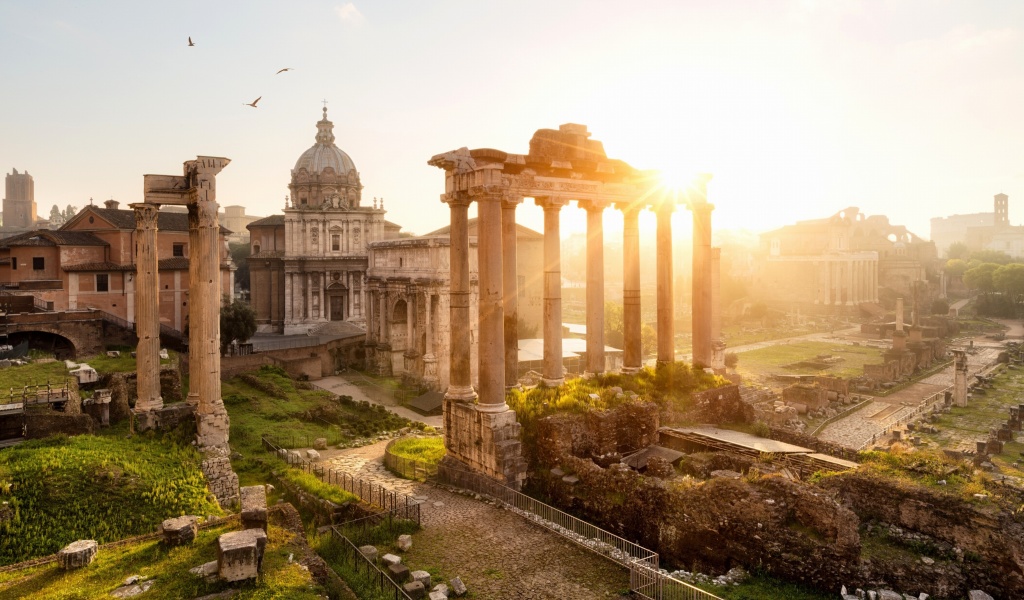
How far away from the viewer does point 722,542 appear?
12.2 metres

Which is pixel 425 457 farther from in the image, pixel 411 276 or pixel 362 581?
pixel 411 276

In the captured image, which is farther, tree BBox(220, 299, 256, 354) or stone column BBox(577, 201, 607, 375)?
tree BBox(220, 299, 256, 354)

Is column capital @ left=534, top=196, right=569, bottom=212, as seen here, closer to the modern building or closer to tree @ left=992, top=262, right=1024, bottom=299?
the modern building

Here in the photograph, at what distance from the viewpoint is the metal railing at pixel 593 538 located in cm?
1080

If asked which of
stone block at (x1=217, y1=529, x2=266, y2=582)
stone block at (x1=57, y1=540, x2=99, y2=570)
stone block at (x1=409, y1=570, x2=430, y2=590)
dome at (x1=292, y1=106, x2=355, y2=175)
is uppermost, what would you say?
dome at (x1=292, y1=106, x2=355, y2=175)

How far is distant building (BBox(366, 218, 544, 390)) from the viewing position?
3725cm

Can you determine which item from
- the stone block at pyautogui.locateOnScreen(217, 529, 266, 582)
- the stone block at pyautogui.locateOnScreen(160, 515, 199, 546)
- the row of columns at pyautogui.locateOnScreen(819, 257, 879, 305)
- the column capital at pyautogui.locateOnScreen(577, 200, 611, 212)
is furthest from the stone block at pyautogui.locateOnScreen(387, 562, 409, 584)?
the row of columns at pyautogui.locateOnScreen(819, 257, 879, 305)

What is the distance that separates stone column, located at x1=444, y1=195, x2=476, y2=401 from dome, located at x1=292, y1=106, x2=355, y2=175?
129 ft

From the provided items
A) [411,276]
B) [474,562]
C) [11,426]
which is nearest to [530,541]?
[474,562]

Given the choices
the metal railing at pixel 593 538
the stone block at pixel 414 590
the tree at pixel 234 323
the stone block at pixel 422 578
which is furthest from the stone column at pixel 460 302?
the tree at pixel 234 323

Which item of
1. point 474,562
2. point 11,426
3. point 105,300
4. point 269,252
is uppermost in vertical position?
point 269,252

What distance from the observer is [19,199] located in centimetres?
13662

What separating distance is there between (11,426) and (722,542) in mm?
19317

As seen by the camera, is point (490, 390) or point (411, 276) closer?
point (490, 390)
